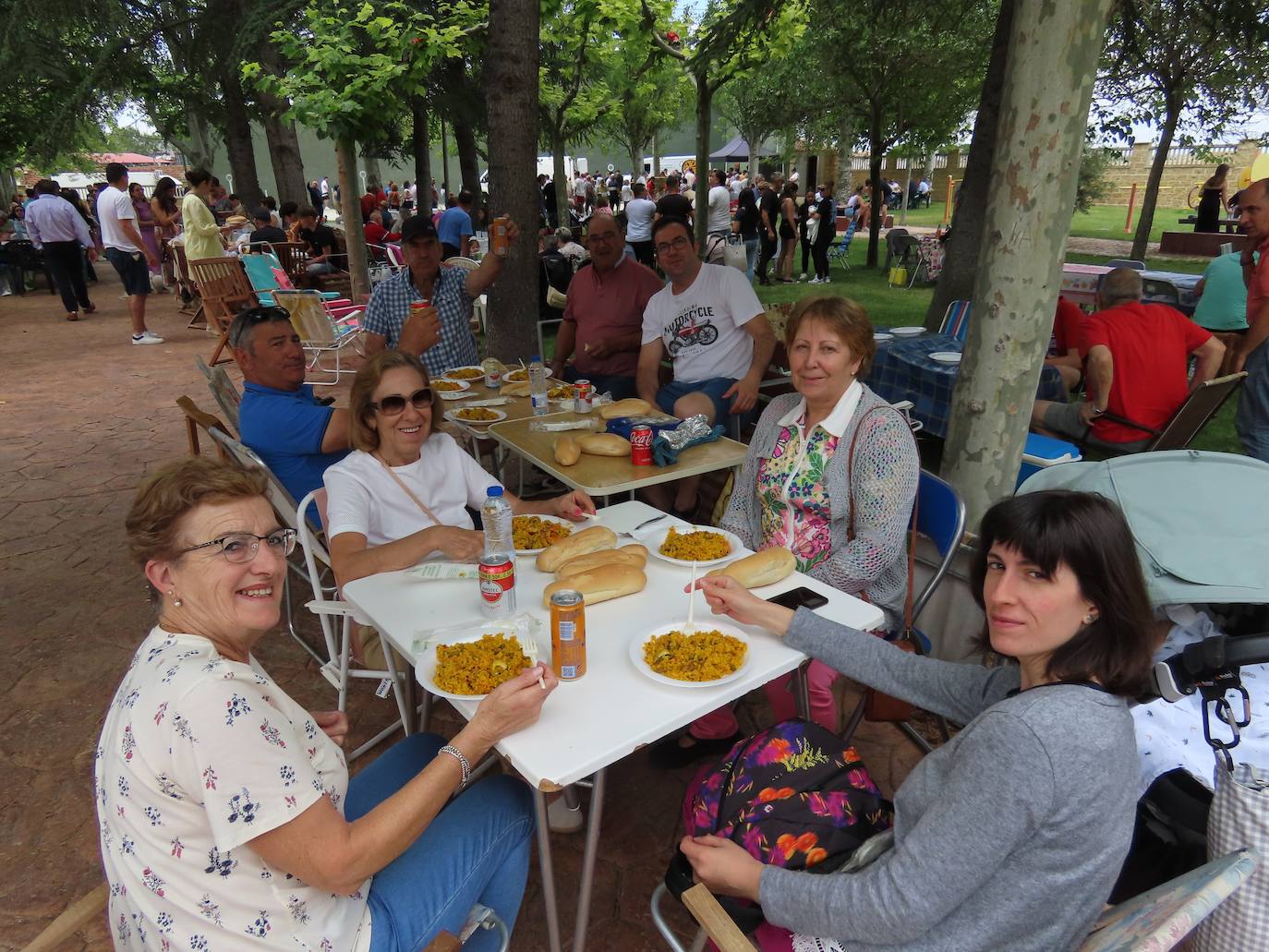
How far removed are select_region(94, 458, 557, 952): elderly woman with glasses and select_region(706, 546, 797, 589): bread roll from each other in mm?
764

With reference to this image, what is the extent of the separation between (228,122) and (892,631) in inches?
697

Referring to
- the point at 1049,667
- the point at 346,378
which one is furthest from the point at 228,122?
the point at 1049,667

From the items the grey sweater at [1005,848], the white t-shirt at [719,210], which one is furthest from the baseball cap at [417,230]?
the white t-shirt at [719,210]

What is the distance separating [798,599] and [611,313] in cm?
376

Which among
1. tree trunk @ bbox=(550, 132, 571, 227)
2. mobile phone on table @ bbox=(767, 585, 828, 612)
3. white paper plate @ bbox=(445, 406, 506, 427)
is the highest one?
tree trunk @ bbox=(550, 132, 571, 227)

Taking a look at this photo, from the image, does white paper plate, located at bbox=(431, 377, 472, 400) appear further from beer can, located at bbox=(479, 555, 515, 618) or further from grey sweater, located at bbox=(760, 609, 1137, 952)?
grey sweater, located at bbox=(760, 609, 1137, 952)

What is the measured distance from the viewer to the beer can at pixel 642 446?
3.29m

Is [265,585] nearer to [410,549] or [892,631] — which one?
[410,549]

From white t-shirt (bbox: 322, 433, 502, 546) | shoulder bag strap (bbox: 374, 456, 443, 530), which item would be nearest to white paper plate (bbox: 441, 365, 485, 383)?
white t-shirt (bbox: 322, 433, 502, 546)

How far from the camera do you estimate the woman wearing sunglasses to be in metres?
2.40

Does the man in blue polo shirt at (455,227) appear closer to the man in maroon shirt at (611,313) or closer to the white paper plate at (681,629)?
the man in maroon shirt at (611,313)

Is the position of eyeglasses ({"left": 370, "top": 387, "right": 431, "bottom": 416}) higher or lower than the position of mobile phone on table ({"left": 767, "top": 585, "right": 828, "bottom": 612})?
higher

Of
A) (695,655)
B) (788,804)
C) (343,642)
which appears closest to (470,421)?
(343,642)

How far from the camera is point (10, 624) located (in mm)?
3943
